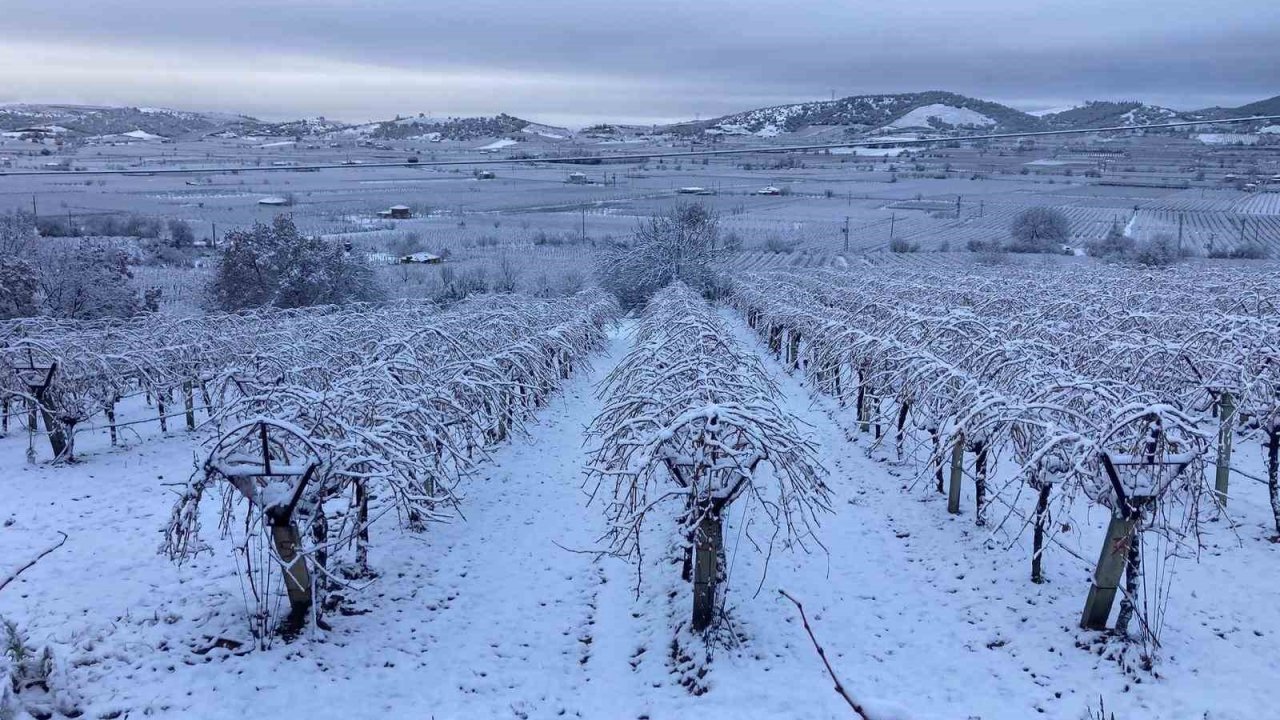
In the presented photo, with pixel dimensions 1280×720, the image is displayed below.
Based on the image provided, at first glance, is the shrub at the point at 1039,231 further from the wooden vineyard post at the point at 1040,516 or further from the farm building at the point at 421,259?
the wooden vineyard post at the point at 1040,516

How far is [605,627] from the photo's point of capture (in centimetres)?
915

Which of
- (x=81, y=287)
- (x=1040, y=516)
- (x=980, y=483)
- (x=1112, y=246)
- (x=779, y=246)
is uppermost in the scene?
(x=1112, y=246)

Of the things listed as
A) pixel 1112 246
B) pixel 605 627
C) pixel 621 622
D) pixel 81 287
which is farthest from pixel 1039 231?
pixel 81 287

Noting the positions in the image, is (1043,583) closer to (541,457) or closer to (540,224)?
(541,457)

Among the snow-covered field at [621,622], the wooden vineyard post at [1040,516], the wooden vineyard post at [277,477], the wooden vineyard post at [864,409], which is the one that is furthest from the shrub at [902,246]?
the wooden vineyard post at [277,477]

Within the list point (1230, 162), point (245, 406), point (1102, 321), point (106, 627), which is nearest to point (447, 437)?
point (245, 406)

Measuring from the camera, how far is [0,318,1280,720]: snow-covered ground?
752 cm

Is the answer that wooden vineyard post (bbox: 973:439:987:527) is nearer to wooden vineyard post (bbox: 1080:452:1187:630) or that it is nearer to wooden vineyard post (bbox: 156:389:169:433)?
wooden vineyard post (bbox: 1080:452:1187:630)

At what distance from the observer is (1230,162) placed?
4124 inches

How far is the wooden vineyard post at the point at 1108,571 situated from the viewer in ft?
25.4

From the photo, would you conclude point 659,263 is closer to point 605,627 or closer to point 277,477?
point 605,627

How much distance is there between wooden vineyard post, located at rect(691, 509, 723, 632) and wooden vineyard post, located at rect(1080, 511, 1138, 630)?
4080 mm

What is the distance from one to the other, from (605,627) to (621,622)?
23 centimetres

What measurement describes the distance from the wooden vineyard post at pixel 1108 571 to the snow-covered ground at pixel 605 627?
0.79 ft
